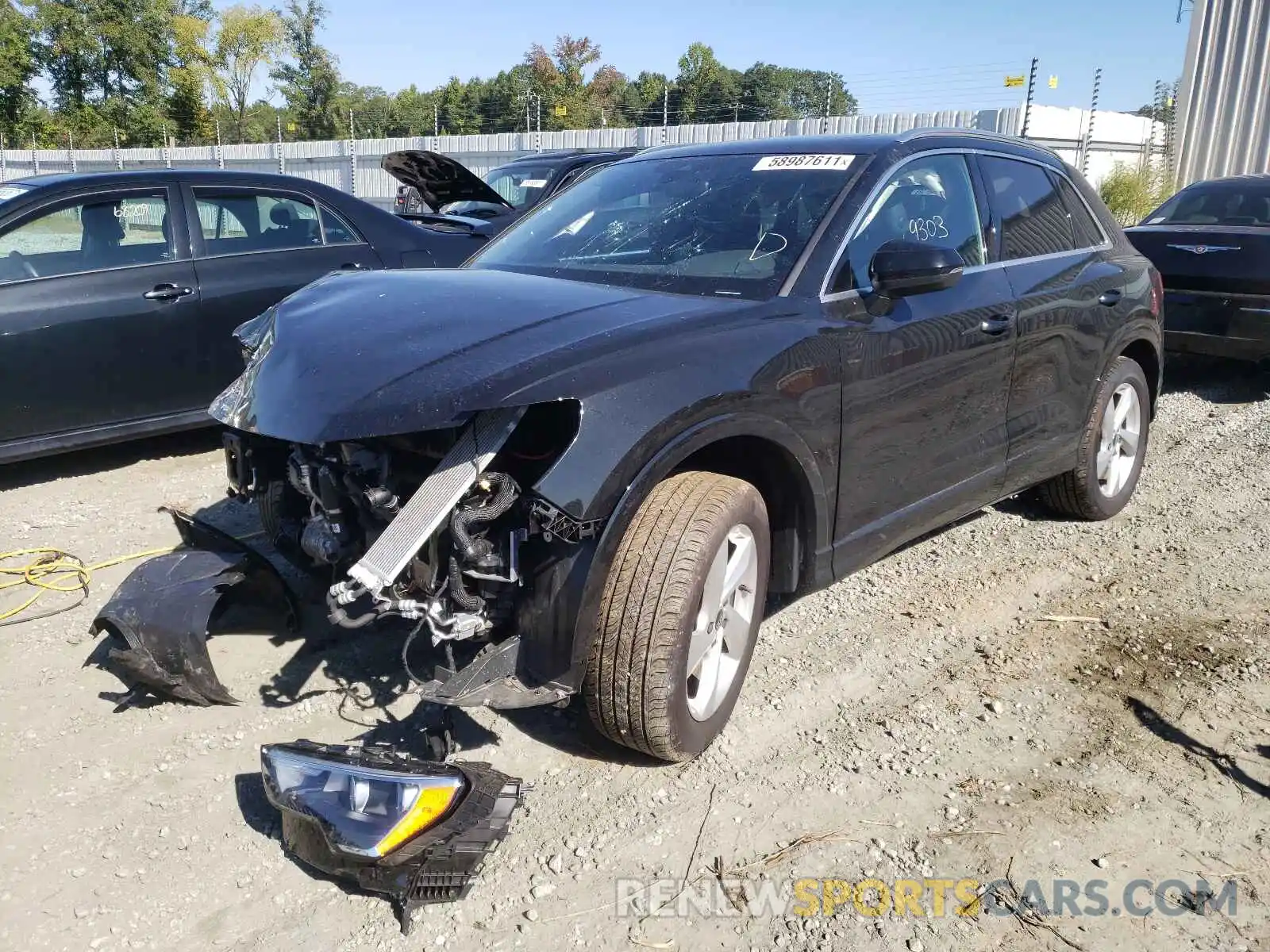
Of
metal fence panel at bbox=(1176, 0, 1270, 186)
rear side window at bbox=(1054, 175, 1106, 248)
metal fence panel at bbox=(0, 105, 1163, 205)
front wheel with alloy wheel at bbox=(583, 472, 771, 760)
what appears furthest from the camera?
metal fence panel at bbox=(0, 105, 1163, 205)

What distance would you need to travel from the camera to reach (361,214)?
6.52 meters

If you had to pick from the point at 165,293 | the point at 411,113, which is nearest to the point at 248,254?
the point at 165,293

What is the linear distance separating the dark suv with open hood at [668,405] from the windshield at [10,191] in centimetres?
280

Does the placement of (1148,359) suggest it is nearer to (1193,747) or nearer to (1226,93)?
(1193,747)

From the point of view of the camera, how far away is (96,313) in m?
5.25

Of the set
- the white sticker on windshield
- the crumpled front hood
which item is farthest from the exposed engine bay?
the white sticker on windshield

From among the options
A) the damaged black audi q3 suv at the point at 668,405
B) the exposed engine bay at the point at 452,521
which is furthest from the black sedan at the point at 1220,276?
the exposed engine bay at the point at 452,521

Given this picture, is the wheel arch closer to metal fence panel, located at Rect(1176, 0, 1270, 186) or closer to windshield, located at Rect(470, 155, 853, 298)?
windshield, located at Rect(470, 155, 853, 298)

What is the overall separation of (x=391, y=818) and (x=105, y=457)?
4.52 metres

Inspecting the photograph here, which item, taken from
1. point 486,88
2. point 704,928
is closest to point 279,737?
point 704,928

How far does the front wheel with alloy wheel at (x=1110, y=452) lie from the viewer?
4.67 meters

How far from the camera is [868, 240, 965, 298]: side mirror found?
3.19m

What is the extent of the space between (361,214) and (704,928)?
5.38 m

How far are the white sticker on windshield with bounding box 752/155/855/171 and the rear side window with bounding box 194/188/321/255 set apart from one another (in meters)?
3.59
